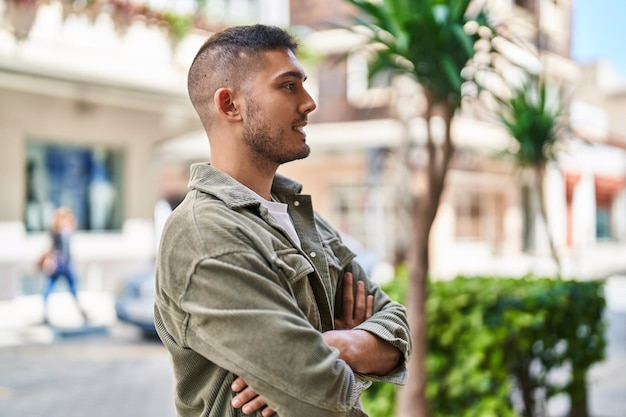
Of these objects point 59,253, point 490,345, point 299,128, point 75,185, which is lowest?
point 59,253

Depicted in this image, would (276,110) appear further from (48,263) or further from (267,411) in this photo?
(48,263)

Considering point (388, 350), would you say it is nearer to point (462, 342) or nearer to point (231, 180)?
point (231, 180)

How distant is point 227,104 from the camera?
5.08 feet

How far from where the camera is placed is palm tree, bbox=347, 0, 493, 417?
3318 millimetres

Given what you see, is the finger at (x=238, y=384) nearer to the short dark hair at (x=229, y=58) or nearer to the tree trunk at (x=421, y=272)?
the short dark hair at (x=229, y=58)

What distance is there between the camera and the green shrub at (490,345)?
3840 mm

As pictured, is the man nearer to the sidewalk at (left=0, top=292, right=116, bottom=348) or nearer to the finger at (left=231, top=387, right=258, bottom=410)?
the finger at (left=231, top=387, right=258, bottom=410)

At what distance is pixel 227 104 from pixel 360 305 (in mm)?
611

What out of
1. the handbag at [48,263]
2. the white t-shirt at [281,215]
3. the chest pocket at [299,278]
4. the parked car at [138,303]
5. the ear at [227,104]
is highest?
the ear at [227,104]

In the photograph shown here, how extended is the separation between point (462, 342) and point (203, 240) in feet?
9.26

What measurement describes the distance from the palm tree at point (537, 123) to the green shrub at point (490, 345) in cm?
110

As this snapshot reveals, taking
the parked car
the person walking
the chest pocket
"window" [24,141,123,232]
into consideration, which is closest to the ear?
the chest pocket

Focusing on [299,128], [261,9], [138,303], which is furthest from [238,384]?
[261,9]

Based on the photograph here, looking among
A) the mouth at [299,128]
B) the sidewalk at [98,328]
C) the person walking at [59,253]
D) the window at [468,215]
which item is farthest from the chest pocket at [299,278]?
the window at [468,215]
